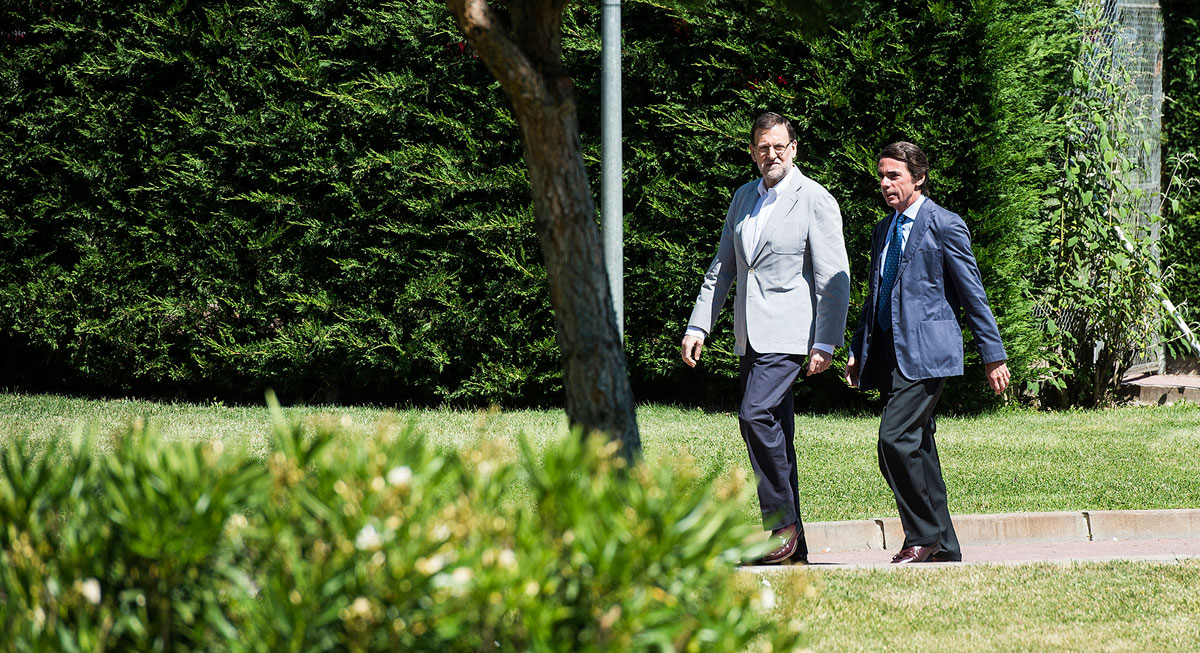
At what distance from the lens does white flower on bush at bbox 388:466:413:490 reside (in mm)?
1999

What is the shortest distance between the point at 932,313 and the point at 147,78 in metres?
6.43

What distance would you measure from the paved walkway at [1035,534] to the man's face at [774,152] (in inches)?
65.0

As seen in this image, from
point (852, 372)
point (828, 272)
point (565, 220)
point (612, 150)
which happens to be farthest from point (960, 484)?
point (565, 220)

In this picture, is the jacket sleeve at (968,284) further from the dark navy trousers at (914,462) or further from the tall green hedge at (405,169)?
the tall green hedge at (405,169)

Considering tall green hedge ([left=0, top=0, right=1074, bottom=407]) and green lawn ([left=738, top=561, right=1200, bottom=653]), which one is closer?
green lawn ([left=738, top=561, right=1200, bottom=653])

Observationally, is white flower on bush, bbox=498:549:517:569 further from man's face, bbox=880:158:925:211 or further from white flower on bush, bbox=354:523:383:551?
man's face, bbox=880:158:925:211

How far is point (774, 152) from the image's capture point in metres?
5.04

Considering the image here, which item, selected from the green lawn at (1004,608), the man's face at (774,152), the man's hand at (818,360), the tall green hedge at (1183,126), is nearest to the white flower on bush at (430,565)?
the green lawn at (1004,608)

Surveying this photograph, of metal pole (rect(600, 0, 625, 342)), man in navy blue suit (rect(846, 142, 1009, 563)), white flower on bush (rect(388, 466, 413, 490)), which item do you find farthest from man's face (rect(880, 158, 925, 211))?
white flower on bush (rect(388, 466, 413, 490))

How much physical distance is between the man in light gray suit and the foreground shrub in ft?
8.94

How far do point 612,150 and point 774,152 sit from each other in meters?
1.49

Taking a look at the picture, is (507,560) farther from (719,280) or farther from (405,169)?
(405,169)

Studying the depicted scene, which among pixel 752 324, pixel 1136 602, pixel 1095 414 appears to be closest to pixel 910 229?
pixel 752 324

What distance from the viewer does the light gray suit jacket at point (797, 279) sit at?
495 centimetres
